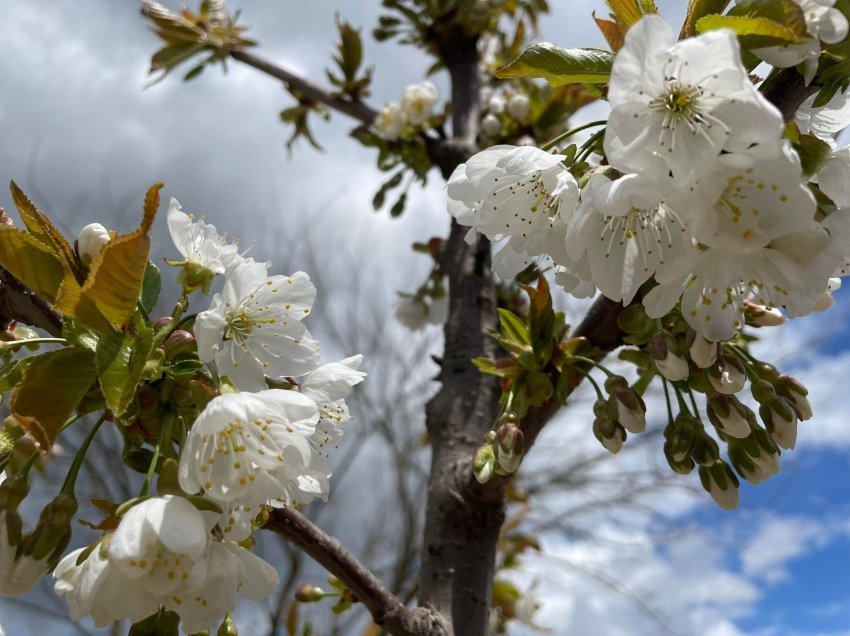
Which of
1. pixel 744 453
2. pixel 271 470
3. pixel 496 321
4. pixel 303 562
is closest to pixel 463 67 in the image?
pixel 496 321

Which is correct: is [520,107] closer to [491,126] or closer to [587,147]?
[491,126]

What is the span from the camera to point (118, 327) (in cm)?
75

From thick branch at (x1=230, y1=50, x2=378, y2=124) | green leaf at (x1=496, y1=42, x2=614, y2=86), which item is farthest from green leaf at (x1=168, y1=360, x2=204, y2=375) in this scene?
thick branch at (x1=230, y1=50, x2=378, y2=124)

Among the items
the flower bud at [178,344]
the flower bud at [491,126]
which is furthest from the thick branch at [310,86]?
the flower bud at [178,344]

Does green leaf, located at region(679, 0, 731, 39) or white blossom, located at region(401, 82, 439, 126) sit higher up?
white blossom, located at region(401, 82, 439, 126)

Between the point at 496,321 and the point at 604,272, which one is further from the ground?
the point at 496,321

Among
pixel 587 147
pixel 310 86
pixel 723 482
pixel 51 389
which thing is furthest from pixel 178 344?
pixel 310 86

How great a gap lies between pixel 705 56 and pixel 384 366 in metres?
5.54

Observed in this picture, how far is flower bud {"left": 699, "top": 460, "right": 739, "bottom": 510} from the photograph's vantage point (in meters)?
1.01

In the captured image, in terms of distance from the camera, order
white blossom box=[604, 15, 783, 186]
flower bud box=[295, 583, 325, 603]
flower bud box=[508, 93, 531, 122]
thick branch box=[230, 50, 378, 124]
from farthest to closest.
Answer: thick branch box=[230, 50, 378, 124], flower bud box=[508, 93, 531, 122], flower bud box=[295, 583, 325, 603], white blossom box=[604, 15, 783, 186]

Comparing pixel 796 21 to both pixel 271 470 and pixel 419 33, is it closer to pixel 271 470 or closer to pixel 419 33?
pixel 271 470

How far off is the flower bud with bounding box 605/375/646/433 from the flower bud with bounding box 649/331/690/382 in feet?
0.31

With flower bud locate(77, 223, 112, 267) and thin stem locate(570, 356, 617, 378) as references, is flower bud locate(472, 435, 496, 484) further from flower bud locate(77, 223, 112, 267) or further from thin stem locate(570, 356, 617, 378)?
flower bud locate(77, 223, 112, 267)

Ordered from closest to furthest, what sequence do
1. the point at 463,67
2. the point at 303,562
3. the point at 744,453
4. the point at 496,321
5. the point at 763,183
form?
the point at 763,183 → the point at 744,453 → the point at 496,321 → the point at 463,67 → the point at 303,562
